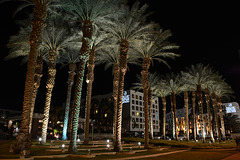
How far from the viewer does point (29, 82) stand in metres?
14.2

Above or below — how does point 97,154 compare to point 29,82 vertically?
below

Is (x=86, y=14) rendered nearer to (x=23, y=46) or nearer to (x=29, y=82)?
(x=29, y=82)

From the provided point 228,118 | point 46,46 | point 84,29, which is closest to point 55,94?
point 46,46

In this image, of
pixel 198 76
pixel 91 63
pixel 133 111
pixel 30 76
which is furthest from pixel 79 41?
pixel 133 111

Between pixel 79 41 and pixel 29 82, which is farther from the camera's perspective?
A: pixel 79 41

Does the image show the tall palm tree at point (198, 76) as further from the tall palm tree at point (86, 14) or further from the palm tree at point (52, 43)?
the palm tree at point (52, 43)

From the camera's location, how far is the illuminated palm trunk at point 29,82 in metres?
12.3

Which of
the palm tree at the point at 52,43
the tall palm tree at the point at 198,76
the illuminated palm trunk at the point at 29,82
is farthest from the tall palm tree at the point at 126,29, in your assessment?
the tall palm tree at the point at 198,76

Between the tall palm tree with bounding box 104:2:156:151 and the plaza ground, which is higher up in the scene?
the tall palm tree with bounding box 104:2:156:151

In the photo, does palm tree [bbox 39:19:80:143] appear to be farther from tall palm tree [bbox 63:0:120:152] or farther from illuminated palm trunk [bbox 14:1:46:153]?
illuminated palm trunk [bbox 14:1:46:153]

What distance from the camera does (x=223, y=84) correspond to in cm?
4141

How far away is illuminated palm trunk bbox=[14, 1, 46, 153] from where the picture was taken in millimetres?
12281

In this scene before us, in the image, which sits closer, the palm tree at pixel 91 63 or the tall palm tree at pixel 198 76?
the palm tree at pixel 91 63

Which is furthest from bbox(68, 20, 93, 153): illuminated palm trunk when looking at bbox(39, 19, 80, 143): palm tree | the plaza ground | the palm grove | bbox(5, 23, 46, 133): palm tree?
bbox(5, 23, 46, 133): palm tree
